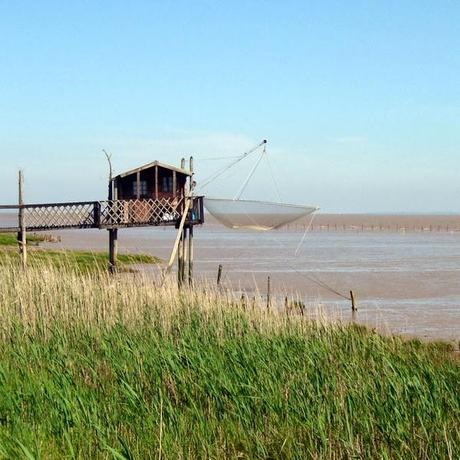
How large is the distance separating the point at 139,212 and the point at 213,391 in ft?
71.1

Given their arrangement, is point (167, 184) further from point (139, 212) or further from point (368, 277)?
point (368, 277)

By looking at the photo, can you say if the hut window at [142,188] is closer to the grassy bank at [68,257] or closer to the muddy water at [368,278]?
the grassy bank at [68,257]

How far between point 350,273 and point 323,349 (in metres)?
25.7

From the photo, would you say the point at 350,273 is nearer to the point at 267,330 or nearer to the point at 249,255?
the point at 249,255

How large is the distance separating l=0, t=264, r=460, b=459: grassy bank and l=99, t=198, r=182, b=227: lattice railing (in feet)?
51.8

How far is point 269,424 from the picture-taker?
306 inches

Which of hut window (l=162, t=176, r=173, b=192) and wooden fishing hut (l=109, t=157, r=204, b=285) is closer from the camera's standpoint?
wooden fishing hut (l=109, t=157, r=204, b=285)

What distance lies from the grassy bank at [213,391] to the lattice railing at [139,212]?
15791 mm

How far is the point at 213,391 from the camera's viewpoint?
8641mm

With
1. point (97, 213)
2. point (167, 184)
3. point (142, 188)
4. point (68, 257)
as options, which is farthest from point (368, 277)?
point (68, 257)

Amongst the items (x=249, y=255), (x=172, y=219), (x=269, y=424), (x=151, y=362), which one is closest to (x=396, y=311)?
(x=172, y=219)

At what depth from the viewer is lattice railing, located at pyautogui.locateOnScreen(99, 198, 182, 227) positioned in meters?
29.1

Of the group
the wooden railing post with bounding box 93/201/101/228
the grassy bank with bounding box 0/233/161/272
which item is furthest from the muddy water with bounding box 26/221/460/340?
the wooden railing post with bounding box 93/201/101/228

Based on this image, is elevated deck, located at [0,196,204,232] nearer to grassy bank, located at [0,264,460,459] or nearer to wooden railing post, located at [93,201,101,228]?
wooden railing post, located at [93,201,101,228]
